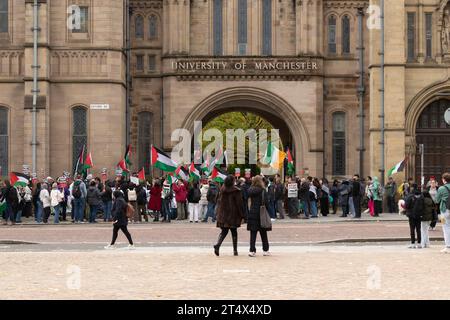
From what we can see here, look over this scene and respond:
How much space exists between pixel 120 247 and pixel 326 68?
2672 centimetres

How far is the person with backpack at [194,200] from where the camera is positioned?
39.1m

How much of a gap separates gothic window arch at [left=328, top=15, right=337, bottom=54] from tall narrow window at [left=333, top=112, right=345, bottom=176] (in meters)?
3.11

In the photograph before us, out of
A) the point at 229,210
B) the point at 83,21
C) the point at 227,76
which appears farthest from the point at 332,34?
the point at 229,210

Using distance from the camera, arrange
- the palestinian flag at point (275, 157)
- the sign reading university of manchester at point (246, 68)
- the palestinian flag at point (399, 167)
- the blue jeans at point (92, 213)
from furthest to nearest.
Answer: the sign reading university of manchester at point (246, 68)
the palestinian flag at point (275, 157)
the palestinian flag at point (399, 167)
the blue jeans at point (92, 213)

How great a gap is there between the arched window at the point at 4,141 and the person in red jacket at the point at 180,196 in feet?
33.8

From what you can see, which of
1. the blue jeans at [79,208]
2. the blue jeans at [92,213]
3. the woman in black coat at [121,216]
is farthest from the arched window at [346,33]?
the woman in black coat at [121,216]

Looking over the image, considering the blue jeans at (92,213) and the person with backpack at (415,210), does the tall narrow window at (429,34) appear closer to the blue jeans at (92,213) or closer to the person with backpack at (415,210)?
the blue jeans at (92,213)

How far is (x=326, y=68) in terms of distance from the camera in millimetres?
51188

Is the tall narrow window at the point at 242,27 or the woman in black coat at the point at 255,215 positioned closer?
the woman in black coat at the point at 255,215

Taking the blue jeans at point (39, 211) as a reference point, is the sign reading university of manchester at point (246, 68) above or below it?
above

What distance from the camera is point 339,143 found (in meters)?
51.5
